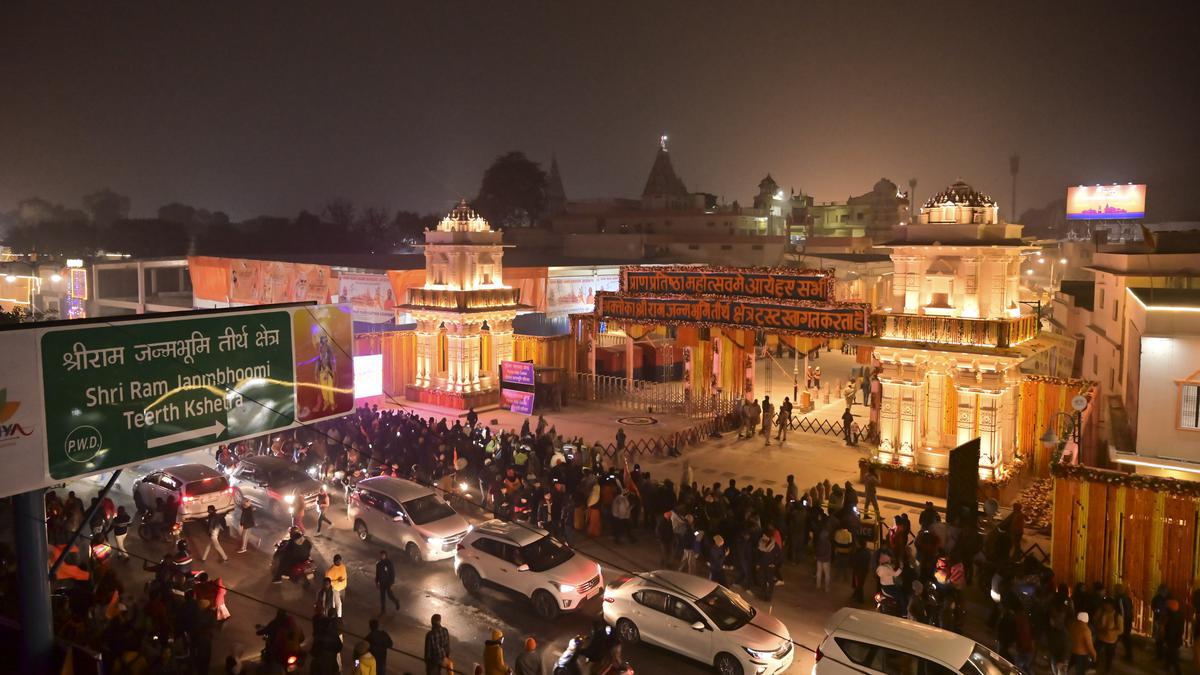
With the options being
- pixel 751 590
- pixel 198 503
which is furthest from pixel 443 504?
pixel 751 590

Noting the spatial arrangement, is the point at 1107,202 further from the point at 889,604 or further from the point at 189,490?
the point at 189,490

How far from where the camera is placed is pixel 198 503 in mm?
17594

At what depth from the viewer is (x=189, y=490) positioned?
693 inches

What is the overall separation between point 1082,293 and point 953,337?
13285 millimetres

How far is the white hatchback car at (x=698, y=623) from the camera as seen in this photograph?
11.6 metres

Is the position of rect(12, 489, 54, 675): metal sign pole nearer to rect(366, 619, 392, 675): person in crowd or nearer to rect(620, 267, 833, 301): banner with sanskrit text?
rect(366, 619, 392, 675): person in crowd

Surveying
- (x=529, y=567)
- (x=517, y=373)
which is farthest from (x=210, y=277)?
(x=529, y=567)

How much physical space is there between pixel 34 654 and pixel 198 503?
952cm

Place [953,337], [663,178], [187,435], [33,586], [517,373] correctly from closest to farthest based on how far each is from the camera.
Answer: [33,586] → [187,435] → [953,337] → [517,373] → [663,178]

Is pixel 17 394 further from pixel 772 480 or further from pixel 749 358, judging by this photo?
pixel 749 358

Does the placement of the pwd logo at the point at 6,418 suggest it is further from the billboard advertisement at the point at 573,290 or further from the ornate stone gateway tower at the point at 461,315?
the billboard advertisement at the point at 573,290

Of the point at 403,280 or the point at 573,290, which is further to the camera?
the point at 573,290

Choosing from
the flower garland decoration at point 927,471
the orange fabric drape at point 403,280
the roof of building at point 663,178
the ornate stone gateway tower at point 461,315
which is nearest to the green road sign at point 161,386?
the flower garland decoration at point 927,471

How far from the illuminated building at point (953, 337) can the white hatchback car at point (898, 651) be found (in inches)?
441
